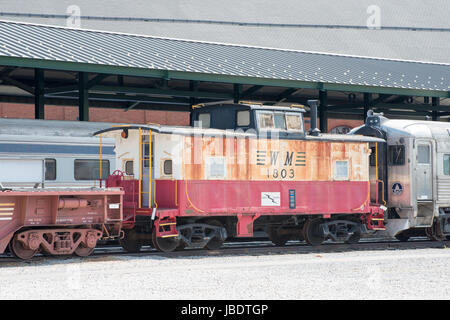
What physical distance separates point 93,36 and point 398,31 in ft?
111

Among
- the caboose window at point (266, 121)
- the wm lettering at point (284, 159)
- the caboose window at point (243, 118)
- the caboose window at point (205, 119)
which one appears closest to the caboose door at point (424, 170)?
the wm lettering at point (284, 159)

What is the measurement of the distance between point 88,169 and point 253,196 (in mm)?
5303

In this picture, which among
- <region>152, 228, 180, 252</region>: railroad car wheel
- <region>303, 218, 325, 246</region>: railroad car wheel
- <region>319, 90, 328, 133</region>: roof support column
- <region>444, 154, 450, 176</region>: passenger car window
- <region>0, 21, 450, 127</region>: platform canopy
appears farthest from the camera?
<region>319, 90, 328, 133</region>: roof support column

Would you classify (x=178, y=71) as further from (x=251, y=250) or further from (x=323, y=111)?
(x=251, y=250)

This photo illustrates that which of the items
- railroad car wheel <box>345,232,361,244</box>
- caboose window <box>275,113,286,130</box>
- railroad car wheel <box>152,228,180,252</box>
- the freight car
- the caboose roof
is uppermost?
caboose window <box>275,113,286,130</box>

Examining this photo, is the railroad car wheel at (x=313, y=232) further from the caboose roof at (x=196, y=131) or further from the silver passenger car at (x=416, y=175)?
the silver passenger car at (x=416, y=175)

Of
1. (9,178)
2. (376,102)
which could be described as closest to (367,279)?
→ (9,178)

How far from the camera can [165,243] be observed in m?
17.5

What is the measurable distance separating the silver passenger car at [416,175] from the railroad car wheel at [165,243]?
6.97 metres

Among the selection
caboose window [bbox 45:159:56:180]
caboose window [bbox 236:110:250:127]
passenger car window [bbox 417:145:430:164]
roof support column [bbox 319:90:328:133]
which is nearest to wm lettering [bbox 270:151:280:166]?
caboose window [bbox 236:110:250:127]

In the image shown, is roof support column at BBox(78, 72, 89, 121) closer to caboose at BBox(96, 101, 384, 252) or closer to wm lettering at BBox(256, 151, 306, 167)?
caboose at BBox(96, 101, 384, 252)

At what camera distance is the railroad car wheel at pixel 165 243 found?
17281 millimetres

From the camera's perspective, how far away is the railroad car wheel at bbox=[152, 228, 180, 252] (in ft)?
56.7

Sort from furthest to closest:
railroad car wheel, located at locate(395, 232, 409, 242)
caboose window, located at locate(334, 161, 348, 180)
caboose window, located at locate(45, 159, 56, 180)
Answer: railroad car wheel, located at locate(395, 232, 409, 242), caboose window, located at locate(45, 159, 56, 180), caboose window, located at locate(334, 161, 348, 180)
